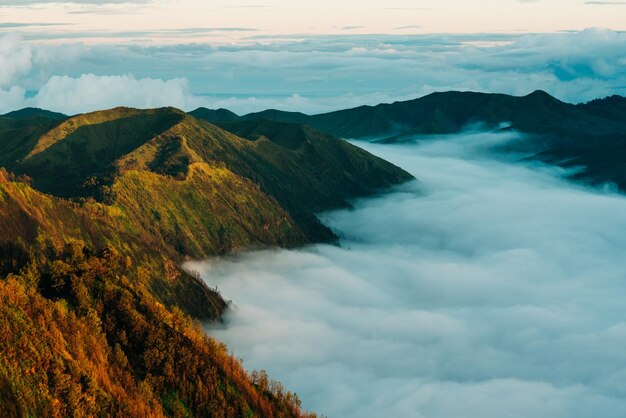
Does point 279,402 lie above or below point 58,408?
below

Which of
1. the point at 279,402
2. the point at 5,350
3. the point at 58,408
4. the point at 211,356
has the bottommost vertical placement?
the point at 279,402

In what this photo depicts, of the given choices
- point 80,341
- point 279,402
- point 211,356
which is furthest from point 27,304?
point 279,402

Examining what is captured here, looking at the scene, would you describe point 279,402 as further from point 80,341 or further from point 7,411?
point 7,411

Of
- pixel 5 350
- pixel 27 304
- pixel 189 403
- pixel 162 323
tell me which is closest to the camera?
pixel 5 350

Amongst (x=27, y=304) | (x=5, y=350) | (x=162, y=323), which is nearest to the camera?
(x=5, y=350)

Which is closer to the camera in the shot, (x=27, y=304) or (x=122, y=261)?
(x=27, y=304)

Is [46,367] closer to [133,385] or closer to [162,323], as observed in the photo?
[133,385]

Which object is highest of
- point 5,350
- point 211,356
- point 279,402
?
point 5,350

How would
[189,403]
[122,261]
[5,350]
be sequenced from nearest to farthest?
1. [5,350]
2. [189,403]
3. [122,261]

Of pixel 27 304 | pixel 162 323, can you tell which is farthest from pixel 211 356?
pixel 27 304
